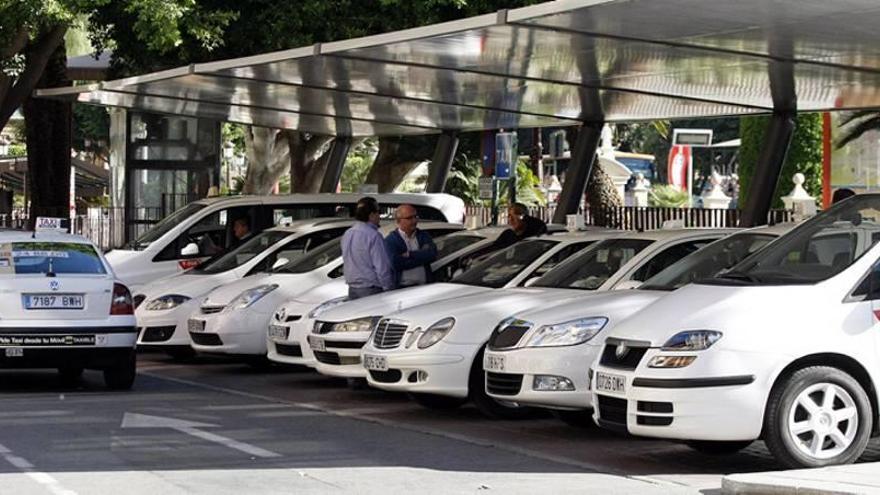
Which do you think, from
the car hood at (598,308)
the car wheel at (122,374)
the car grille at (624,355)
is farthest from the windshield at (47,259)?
the car grille at (624,355)

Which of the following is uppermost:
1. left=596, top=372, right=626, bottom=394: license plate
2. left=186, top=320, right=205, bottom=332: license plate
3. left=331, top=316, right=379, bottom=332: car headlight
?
left=596, top=372, right=626, bottom=394: license plate

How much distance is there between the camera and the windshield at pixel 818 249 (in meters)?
11.3

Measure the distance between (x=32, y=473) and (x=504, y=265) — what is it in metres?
6.01

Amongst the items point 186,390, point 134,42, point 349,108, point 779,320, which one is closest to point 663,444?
point 779,320

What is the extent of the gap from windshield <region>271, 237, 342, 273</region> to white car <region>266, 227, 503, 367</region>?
2.25 feet

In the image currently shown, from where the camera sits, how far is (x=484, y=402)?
547 inches

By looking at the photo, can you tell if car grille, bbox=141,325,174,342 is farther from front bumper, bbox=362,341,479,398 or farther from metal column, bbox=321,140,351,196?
metal column, bbox=321,140,351,196

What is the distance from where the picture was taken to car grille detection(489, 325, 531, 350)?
42.2 feet

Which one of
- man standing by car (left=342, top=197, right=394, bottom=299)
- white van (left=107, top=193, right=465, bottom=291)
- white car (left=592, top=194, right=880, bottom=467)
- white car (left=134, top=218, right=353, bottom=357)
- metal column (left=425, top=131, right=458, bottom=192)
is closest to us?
white car (left=592, top=194, right=880, bottom=467)

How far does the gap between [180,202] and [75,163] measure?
2542 centimetres

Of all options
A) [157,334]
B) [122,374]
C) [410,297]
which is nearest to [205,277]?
[157,334]

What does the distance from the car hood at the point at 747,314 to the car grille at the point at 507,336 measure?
1711mm

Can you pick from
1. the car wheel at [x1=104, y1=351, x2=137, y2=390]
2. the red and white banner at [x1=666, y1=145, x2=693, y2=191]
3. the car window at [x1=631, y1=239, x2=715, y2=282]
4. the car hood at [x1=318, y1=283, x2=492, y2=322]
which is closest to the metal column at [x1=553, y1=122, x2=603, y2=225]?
the car hood at [x1=318, y1=283, x2=492, y2=322]

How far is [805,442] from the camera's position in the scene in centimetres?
1088
